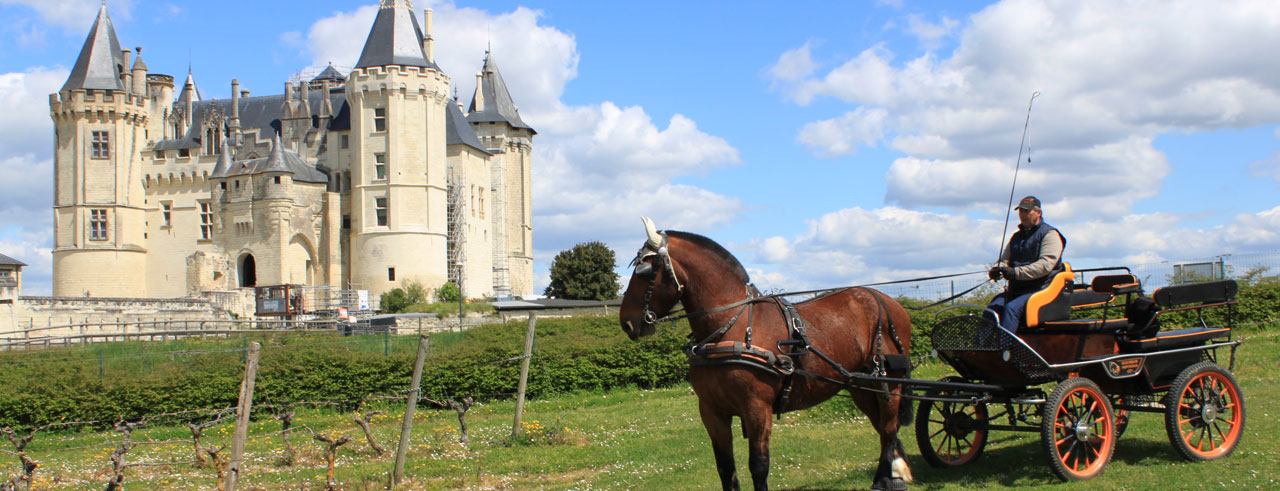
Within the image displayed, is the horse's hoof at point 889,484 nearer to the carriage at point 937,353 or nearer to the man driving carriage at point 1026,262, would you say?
the carriage at point 937,353

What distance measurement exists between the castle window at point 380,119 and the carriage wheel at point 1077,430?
52.6m

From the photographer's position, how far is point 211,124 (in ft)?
209

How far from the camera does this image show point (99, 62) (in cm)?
5894

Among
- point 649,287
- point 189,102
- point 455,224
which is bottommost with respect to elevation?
point 649,287

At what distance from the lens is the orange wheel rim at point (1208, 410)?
7832 mm

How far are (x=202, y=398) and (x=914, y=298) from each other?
598 inches

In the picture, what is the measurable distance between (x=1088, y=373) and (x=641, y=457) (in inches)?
191

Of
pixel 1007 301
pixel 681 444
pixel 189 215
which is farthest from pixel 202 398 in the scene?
pixel 189 215

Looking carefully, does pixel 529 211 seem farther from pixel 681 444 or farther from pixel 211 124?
pixel 681 444

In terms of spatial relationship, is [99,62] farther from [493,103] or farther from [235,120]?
[493,103]

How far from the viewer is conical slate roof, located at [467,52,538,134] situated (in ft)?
226

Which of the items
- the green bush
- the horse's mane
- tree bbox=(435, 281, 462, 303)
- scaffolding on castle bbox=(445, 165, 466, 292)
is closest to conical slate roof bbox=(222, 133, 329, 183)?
scaffolding on castle bbox=(445, 165, 466, 292)

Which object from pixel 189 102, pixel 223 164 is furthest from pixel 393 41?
pixel 189 102

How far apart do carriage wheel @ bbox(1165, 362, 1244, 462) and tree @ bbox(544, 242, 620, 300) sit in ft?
197
